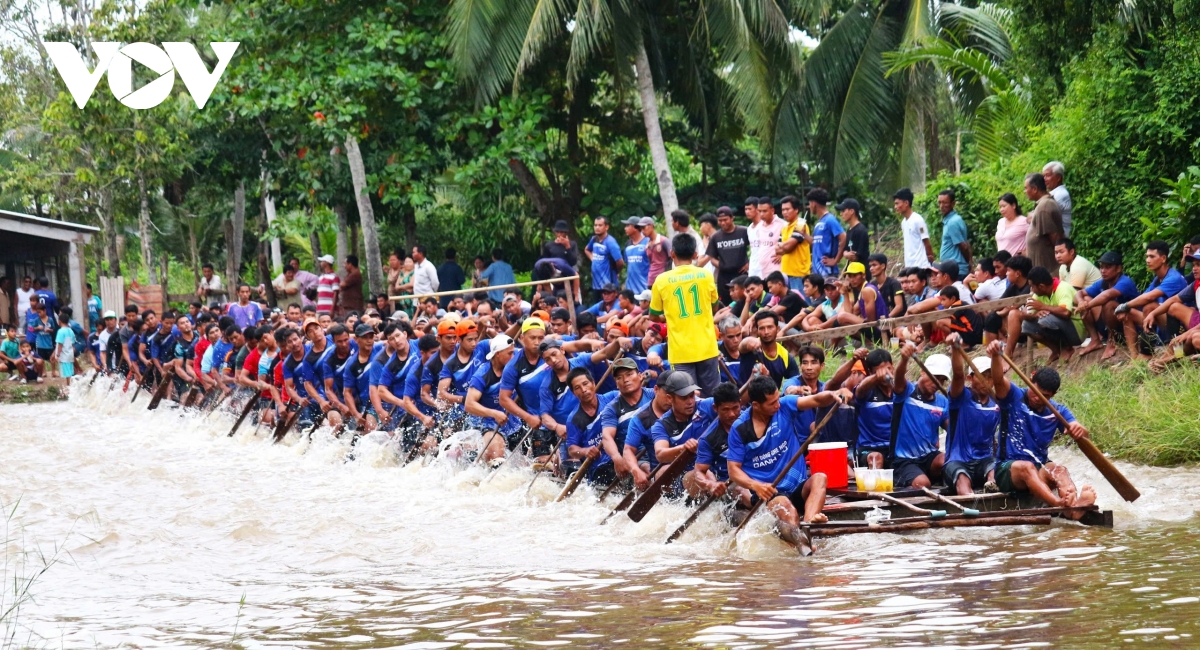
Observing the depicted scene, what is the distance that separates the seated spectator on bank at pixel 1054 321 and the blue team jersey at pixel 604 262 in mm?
5359

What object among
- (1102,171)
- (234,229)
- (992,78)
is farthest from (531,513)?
(234,229)

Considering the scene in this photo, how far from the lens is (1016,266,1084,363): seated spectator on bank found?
1118 cm

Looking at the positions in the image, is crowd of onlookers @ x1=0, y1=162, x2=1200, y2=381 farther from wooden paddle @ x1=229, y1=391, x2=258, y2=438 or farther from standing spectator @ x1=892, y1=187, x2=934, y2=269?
wooden paddle @ x1=229, y1=391, x2=258, y2=438

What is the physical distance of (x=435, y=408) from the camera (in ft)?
41.6

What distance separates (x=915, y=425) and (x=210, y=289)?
18.8 metres

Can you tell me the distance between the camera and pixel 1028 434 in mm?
8508

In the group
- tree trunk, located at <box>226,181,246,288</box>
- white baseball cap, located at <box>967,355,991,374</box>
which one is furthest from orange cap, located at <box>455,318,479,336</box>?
tree trunk, located at <box>226,181,246,288</box>

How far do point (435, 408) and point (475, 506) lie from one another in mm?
2376

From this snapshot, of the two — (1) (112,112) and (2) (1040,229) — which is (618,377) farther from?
(1) (112,112)

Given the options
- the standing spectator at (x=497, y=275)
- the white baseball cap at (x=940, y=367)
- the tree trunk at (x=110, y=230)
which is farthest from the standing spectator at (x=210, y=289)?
the white baseball cap at (x=940, y=367)

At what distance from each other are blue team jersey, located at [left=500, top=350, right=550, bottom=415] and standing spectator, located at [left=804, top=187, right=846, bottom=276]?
141 inches

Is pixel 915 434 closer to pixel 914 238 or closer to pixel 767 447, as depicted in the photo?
pixel 767 447

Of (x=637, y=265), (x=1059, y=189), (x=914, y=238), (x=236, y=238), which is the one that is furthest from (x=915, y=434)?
(x=236, y=238)

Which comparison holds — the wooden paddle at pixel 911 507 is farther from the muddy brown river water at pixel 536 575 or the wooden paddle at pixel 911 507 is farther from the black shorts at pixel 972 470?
the black shorts at pixel 972 470
